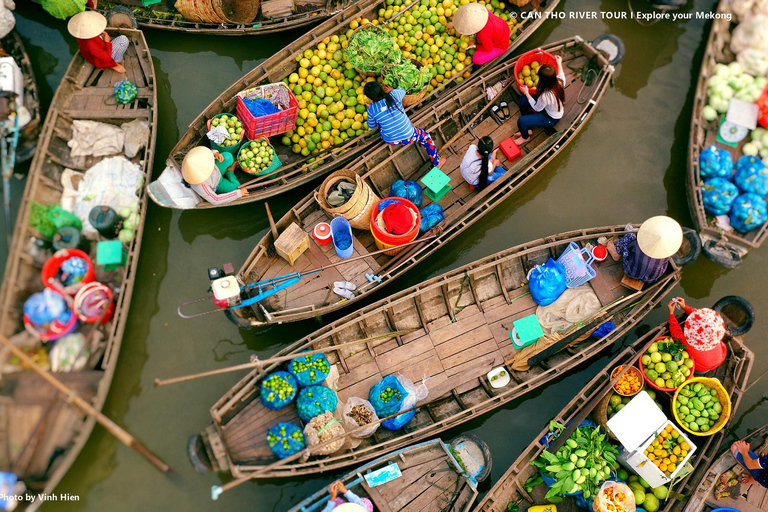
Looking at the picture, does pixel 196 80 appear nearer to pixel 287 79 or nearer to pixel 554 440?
pixel 287 79

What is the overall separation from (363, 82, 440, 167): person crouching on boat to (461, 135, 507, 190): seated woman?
65cm

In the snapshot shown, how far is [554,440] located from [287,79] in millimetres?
7217

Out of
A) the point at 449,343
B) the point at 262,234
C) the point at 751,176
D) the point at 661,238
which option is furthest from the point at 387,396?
the point at 751,176

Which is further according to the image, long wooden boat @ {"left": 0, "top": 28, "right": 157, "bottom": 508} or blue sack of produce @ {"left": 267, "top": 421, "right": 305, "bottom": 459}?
long wooden boat @ {"left": 0, "top": 28, "right": 157, "bottom": 508}

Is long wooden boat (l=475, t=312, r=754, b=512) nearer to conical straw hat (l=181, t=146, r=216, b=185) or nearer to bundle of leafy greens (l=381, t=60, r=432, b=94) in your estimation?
bundle of leafy greens (l=381, t=60, r=432, b=94)

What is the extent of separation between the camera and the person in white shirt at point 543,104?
8.88 metres

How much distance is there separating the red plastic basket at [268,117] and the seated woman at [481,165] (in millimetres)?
2922

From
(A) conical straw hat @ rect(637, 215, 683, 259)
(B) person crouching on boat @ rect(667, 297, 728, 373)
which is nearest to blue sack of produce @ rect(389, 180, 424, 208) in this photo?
(A) conical straw hat @ rect(637, 215, 683, 259)

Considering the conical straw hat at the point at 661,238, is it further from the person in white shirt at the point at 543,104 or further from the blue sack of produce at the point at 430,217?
the blue sack of produce at the point at 430,217

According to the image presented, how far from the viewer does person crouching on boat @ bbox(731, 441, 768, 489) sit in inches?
306

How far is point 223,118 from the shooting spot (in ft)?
29.6

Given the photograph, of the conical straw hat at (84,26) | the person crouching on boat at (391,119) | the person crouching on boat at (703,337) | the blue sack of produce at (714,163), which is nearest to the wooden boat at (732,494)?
the person crouching on boat at (703,337)

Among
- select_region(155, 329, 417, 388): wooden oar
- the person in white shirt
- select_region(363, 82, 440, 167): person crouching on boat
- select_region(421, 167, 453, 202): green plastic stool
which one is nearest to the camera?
select_region(155, 329, 417, 388): wooden oar

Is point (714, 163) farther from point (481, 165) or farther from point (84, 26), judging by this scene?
point (84, 26)
